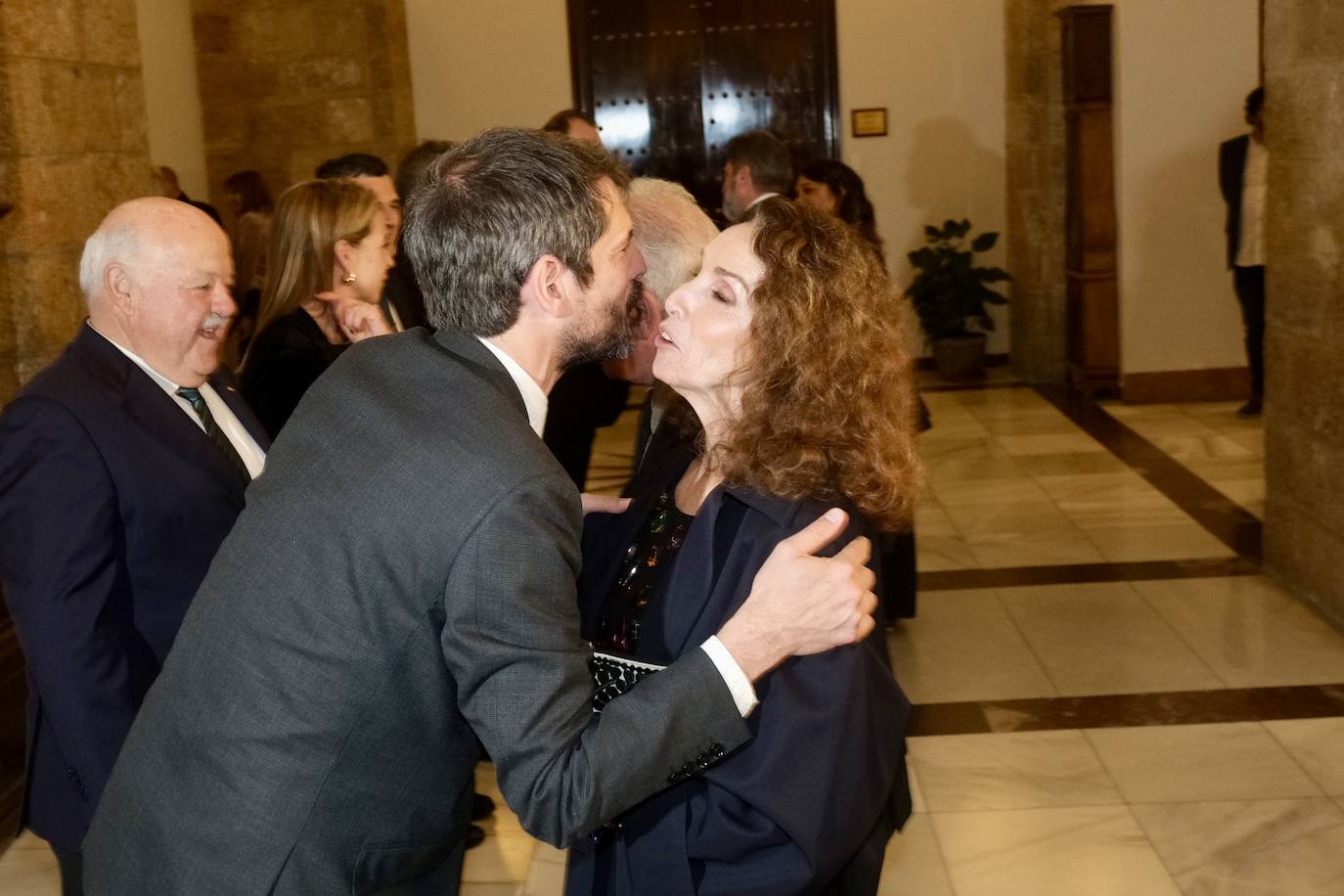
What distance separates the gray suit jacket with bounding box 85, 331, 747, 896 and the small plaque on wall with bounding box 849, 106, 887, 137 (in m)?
Result: 10.1

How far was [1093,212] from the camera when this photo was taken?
379 inches

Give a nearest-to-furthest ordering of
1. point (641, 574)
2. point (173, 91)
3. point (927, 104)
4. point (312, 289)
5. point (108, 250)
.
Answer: point (641, 574), point (108, 250), point (312, 289), point (173, 91), point (927, 104)

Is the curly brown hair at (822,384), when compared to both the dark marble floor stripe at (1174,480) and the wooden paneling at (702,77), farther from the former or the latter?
the wooden paneling at (702,77)

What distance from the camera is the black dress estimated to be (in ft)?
11.8

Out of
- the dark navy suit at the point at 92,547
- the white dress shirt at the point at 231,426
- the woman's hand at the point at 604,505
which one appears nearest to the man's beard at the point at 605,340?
the woman's hand at the point at 604,505

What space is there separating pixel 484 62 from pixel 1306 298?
7.55m

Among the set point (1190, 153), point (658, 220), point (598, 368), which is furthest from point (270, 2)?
point (658, 220)

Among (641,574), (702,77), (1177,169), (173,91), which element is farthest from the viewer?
(702,77)

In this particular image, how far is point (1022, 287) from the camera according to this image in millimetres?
10914

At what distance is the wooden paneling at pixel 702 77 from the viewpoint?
1145 cm

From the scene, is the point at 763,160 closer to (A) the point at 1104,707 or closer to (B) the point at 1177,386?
(A) the point at 1104,707

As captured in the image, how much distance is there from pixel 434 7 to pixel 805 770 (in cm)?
1052

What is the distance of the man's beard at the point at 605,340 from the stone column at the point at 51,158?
318 cm

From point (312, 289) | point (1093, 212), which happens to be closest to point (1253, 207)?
point (1093, 212)
